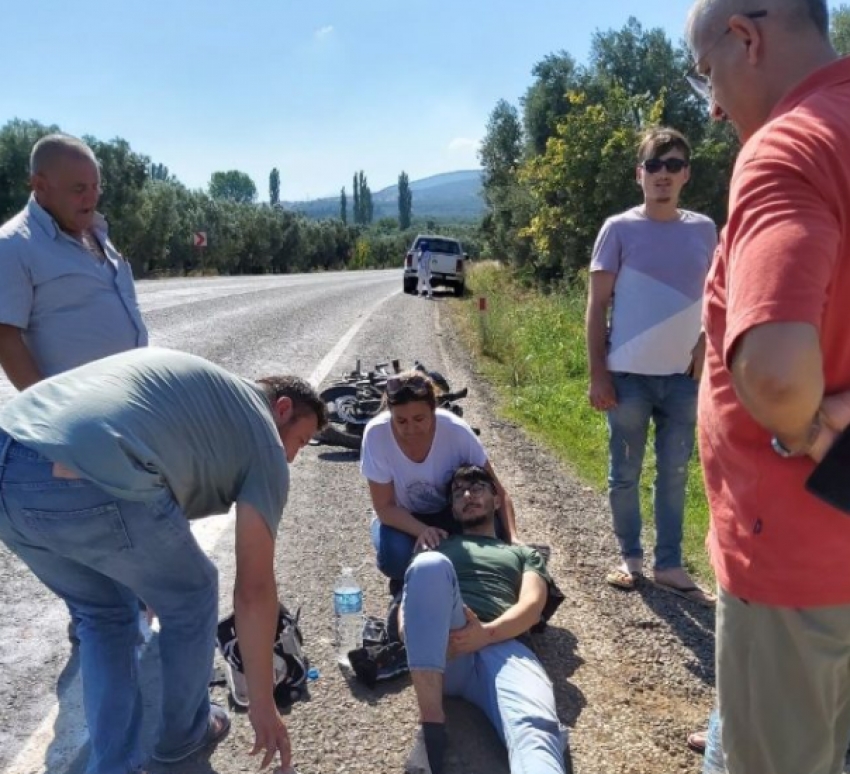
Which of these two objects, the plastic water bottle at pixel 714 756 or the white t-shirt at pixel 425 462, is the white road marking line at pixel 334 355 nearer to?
the white t-shirt at pixel 425 462

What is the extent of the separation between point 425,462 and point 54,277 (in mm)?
1818

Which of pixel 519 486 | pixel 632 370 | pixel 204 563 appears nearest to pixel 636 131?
pixel 519 486

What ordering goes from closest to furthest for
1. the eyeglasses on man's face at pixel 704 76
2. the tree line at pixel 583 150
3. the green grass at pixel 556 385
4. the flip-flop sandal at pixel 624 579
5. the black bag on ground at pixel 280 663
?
the eyeglasses on man's face at pixel 704 76
the black bag on ground at pixel 280 663
the flip-flop sandal at pixel 624 579
the green grass at pixel 556 385
the tree line at pixel 583 150

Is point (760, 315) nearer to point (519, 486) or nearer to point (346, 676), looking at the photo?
point (346, 676)

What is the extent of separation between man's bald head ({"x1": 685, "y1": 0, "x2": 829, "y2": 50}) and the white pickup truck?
25.4 meters

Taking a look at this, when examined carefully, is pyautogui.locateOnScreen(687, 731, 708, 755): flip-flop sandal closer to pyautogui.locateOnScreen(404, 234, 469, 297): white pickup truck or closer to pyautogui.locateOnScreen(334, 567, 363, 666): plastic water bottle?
pyautogui.locateOnScreen(334, 567, 363, 666): plastic water bottle

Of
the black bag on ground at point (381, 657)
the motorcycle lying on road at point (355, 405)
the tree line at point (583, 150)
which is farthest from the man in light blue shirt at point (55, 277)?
the tree line at point (583, 150)

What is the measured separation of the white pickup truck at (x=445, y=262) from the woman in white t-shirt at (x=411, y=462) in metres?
23.2

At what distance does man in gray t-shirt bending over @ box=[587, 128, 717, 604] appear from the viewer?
408cm

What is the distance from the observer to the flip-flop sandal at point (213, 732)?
295cm

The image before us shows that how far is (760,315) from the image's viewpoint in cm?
151

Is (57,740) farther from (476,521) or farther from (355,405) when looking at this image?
(355,405)

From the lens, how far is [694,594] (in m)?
4.23

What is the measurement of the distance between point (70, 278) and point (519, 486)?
143 inches
